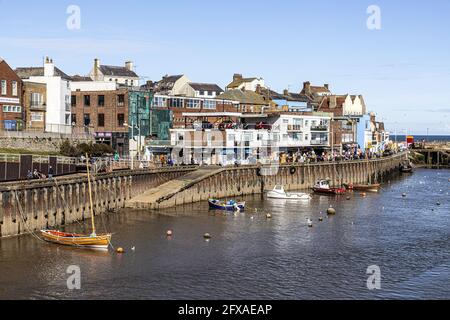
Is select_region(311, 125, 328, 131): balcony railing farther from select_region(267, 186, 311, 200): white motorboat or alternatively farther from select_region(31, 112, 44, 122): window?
select_region(31, 112, 44, 122): window

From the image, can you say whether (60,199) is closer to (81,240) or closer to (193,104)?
(81,240)

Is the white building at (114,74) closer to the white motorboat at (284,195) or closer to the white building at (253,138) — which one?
the white building at (253,138)

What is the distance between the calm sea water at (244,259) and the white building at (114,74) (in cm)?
7460

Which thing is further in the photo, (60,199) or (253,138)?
(253,138)

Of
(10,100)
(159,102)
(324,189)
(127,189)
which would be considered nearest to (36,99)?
(10,100)

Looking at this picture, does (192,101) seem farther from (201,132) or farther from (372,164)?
(372,164)

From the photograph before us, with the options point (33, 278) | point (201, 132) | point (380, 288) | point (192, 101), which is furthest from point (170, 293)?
point (192, 101)

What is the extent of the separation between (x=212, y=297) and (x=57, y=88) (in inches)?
3183

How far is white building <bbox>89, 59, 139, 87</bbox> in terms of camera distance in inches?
6038

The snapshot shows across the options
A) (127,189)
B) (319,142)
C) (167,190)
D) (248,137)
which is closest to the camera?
(127,189)

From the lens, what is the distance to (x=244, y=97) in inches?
6319

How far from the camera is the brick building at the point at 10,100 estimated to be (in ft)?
341

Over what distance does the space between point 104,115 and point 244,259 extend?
73.2 metres

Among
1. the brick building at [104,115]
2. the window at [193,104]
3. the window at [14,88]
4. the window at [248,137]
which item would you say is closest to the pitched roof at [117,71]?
the window at [193,104]
